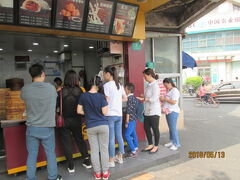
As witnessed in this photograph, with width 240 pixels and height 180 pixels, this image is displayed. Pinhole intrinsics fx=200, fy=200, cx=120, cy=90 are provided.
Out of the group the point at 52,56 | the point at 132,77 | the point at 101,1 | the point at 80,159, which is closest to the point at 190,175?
the point at 80,159

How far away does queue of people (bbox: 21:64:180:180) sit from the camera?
291cm

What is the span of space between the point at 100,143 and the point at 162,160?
1559 mm

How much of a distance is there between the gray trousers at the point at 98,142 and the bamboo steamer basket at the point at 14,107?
1596 millimetres

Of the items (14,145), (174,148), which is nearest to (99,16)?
(14,145)

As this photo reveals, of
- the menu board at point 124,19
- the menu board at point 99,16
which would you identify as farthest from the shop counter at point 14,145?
the menu board at point 124,19

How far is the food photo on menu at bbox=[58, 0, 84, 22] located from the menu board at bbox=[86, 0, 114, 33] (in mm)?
184

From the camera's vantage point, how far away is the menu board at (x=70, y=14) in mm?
3427

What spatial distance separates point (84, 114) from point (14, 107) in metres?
1.65

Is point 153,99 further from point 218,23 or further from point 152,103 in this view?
point 218,23

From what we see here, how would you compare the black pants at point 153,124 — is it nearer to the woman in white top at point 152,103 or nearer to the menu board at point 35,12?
the woman in white top at point 152,103

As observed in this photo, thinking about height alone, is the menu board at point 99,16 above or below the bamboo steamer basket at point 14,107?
above

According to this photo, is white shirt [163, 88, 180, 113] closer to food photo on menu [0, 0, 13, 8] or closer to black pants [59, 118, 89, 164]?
black pants [59, 118, 89, 164]

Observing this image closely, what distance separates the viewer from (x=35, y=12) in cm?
326
